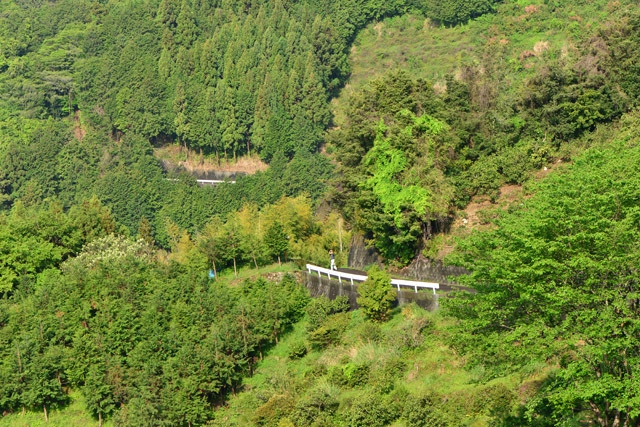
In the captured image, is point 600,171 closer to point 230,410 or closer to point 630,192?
point 630,192

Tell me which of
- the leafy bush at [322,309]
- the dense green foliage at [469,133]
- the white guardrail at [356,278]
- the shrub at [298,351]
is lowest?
the shrub at [298,351]

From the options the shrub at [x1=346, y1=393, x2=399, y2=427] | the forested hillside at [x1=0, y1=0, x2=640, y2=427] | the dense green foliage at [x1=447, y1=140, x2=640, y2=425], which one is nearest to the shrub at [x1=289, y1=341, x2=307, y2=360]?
the forested hillside at [x1=0, y1=0, x2=640, y2=427]

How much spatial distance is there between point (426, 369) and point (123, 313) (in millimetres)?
19244

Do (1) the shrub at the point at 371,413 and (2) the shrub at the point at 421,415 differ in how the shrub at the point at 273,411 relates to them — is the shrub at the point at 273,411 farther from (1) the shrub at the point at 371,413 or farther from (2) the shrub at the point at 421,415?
(2) the shrub at the point at 421,415

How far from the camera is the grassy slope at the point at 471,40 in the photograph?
75.3m

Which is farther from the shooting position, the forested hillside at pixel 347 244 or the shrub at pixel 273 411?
the shrub at pixel 273 411

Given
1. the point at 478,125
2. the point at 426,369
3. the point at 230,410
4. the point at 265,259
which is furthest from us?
the point at 265,259

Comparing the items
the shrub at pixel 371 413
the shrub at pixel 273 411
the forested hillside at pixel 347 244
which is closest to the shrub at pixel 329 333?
the forested hillside at pixel 347 244

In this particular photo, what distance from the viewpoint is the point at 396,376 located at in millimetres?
34844

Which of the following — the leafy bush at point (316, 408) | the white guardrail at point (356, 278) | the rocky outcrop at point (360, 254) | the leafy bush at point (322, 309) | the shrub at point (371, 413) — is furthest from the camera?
the rocky outcrop at point (360, 254)

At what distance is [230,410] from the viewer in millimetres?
40750

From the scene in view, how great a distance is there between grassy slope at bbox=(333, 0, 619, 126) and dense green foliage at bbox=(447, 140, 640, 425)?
34.2 m

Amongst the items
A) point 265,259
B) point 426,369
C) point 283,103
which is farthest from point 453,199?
point 283,103

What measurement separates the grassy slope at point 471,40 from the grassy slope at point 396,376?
2467cm
